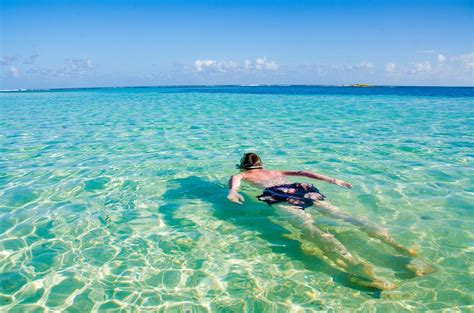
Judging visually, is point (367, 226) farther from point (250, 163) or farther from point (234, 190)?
point (250, 163)

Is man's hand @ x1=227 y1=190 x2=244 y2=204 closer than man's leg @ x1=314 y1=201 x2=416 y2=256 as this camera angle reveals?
No

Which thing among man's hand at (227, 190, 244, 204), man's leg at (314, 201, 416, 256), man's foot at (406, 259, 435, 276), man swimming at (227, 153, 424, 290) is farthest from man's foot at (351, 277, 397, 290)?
man's hand at (227, 190, 244, 204)

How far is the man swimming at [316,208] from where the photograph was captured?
372 cm

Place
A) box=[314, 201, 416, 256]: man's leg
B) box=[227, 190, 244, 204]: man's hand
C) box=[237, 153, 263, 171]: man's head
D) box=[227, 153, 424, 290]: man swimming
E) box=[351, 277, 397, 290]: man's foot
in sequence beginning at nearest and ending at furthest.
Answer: box=[351, 277, 397, 290]: man's foot → box=[227, 153, 424, 290]: man swimming → box=[314, 201, 416, 256]: man's leg → box=[227, 190, 244, 204]: man's hand → box=[237, 153, 263, 171]: man's head

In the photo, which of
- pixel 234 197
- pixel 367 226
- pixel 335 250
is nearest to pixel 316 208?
pixel 367 226

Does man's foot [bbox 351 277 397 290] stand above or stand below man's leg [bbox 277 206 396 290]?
below

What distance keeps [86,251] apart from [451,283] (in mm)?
4428

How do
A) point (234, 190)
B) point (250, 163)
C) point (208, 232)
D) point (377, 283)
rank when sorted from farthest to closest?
point (250, 163) < point (234, 190) < point (208, 232) < point (377, 283)

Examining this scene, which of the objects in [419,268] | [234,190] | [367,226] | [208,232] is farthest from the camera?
[234,190]

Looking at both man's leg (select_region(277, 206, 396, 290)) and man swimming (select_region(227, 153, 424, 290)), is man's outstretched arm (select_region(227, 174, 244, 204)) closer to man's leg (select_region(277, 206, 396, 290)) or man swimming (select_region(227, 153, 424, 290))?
man swimming (select_region(227, 153, 424, 290))

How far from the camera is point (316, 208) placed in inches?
197

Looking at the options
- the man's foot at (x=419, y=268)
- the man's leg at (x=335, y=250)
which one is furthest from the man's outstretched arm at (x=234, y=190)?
the man's foot at (x=419, y=268)

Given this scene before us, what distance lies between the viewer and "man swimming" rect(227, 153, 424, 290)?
3.72m

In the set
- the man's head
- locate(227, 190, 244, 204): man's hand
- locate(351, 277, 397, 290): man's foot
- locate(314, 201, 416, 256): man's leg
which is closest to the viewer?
locate(351, 277, 397, 290): man's foot
